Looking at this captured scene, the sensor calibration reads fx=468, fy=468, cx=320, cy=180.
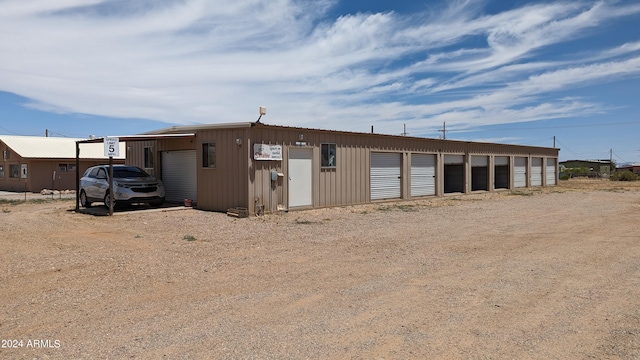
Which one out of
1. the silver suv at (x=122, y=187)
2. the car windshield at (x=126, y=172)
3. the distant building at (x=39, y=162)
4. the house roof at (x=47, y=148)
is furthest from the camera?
the house roof at (x=47, y=148)

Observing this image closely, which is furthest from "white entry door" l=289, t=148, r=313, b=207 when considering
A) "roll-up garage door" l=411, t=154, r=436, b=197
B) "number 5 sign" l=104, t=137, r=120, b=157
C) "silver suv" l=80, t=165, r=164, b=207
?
"roll-up garage door" l=411, t=154, r=436, b=197

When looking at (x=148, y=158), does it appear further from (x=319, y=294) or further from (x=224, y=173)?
(x=319, y=294)

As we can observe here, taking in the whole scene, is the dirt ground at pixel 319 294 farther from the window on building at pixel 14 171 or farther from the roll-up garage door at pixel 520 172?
the window on building at pixel 14 171

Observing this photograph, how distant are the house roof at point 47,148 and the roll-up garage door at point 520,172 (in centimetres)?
2564

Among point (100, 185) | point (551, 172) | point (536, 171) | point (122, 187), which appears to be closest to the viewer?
point (122, 187)

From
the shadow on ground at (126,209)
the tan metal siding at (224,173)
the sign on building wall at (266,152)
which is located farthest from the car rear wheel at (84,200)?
the sign on building wall at (266,152)

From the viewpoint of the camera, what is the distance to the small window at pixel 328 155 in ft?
56.8

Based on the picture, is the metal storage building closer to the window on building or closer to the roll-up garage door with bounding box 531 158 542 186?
the roll-up garage door with bounding box 531 158 542 186

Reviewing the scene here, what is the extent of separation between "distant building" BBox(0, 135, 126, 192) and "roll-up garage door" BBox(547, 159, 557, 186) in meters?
31.4

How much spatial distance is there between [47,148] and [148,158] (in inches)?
621

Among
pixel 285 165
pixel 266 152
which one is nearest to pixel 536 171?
pixel 285 165

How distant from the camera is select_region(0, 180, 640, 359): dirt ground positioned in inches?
166

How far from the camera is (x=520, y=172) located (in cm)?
3191

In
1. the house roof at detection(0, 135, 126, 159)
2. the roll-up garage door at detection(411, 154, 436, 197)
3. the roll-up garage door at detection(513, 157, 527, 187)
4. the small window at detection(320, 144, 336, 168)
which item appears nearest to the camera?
the small window at detection(320, 144, 336, 168)
